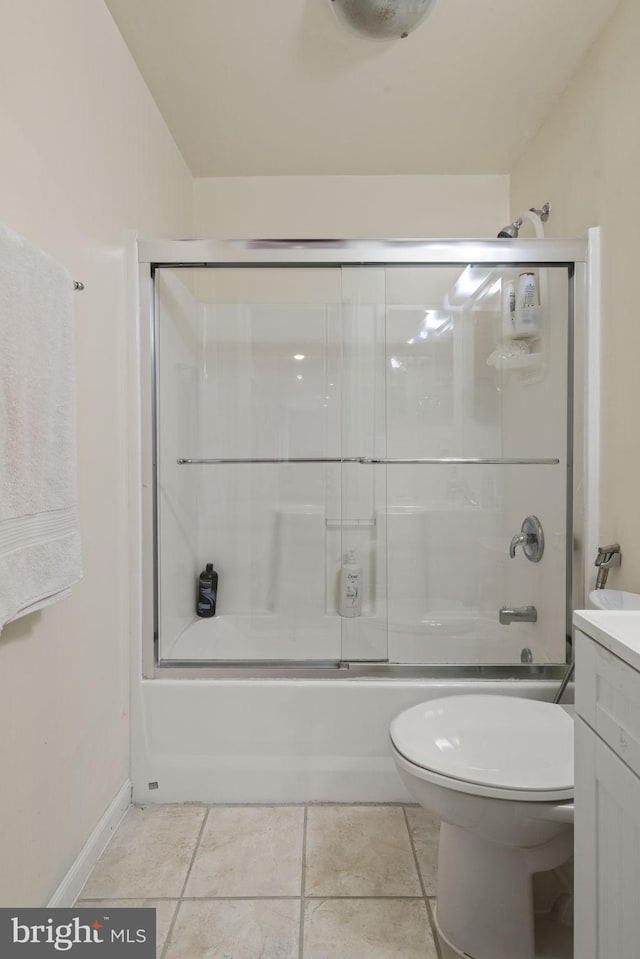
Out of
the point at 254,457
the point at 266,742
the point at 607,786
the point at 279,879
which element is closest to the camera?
the point at 607,786

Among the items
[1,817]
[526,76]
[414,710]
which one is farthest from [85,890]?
[526,76]

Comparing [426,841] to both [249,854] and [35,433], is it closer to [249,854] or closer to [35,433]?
[249,854]

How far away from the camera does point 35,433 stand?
1.06 metres

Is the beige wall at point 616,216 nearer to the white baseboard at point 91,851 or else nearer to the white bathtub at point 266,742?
the white bathtub at point 266,742

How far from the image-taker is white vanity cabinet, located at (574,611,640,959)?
2.34 ft

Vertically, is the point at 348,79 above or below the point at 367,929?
above

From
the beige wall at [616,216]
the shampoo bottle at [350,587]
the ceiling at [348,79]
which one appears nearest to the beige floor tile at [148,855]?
the shampoo bottle at [350,587]

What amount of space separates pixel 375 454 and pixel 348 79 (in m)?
1.26

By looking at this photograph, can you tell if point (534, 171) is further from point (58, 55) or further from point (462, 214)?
point (58, 55)

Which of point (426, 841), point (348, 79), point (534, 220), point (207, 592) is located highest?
point (348, 79)

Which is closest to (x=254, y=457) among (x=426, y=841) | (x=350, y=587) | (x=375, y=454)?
(x=375, y=454)

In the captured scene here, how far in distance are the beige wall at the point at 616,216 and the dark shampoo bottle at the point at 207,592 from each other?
4.80 ft

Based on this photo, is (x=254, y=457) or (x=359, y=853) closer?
(x=359, y=853)

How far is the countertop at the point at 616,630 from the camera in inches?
28.6
